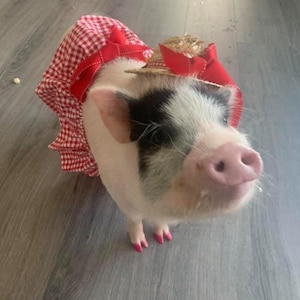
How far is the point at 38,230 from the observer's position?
1062mm

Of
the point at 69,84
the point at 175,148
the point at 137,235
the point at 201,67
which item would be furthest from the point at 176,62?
the point at 137,235

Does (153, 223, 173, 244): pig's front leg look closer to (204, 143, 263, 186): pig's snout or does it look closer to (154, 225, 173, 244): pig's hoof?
(154, 225, 173, 244): pig's hoof

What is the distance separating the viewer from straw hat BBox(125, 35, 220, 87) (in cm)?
74

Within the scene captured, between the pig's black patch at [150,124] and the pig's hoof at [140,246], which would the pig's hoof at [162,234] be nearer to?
the pig's hoof at [140,246]

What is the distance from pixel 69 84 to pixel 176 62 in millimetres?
319

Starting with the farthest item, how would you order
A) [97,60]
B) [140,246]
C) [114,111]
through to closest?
[140,246]
[97,60]
[114,111]

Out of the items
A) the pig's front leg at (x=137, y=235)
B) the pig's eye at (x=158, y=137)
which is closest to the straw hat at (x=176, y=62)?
the pig's eye at (x=158, y=137)

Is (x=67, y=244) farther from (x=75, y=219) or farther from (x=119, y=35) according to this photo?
(x=119, y=35)

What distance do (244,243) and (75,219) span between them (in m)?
0.39

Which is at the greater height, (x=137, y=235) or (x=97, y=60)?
(x=97, y=60)

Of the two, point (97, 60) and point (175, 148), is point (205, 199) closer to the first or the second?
point (175, 148)

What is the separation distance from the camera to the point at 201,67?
77 centimetres

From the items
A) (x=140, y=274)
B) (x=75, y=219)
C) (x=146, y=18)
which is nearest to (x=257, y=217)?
(x=140, y=274)

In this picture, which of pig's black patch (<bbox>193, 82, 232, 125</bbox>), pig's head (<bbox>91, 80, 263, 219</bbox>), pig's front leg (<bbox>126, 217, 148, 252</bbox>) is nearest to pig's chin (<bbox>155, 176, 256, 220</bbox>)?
pig's head (<bbox>91, 80, 263, 219</bbox>)
